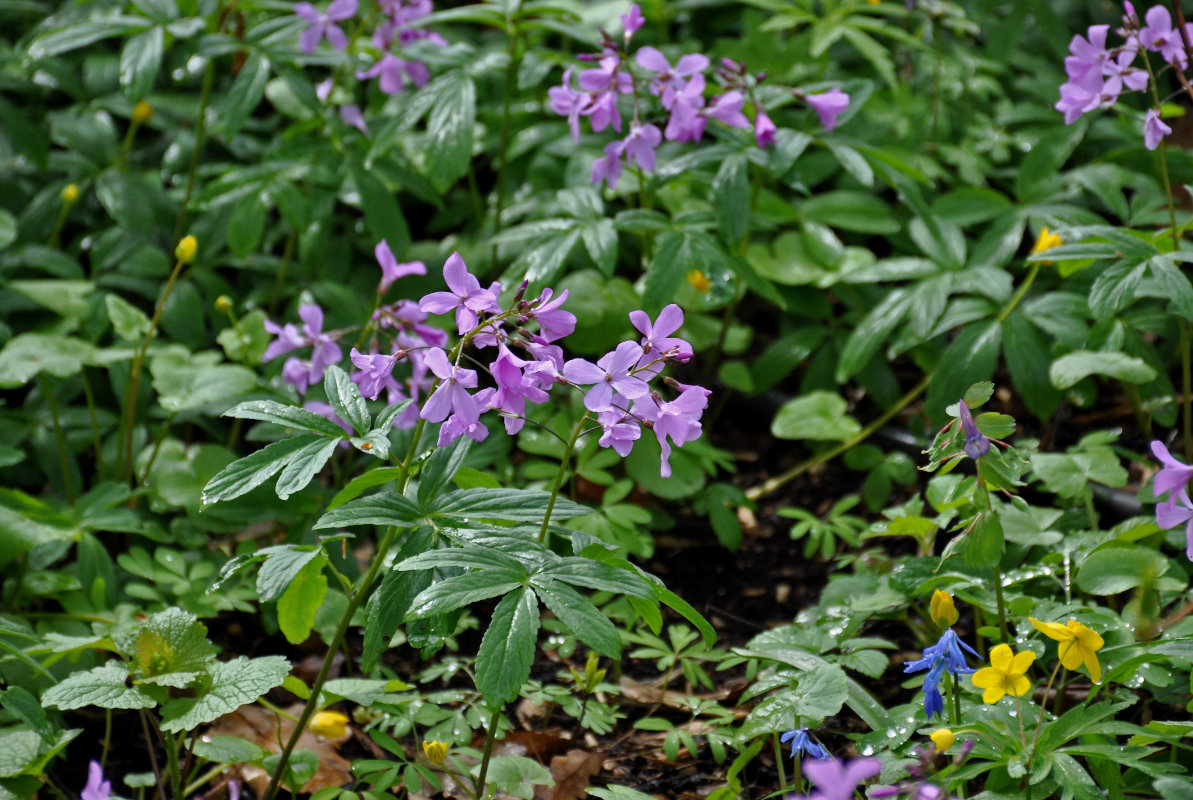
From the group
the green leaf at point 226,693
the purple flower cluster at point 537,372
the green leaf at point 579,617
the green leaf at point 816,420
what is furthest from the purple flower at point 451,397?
the green leaf at point 816,420

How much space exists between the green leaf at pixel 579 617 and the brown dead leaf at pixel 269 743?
2.45 feet

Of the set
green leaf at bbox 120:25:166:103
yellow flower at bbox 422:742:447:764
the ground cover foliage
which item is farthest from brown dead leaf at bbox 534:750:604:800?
green leaf at bbox 120:25:166:103

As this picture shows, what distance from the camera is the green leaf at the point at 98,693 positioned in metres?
1.28

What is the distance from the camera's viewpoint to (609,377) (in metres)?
1.26

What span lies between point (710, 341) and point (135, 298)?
5.92 feet

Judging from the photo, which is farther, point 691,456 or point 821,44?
point 821,44

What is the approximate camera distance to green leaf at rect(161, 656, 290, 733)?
129 cm

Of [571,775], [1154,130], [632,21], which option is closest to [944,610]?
[571,775]

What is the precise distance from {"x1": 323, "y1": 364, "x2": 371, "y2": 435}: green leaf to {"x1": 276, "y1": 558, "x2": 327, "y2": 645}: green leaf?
23cm

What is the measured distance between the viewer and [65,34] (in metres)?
2.50

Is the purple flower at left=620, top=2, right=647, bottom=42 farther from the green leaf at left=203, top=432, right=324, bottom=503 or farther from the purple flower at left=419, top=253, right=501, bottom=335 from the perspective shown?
the green leaf at left=203, top=432, right=324, bottom=503

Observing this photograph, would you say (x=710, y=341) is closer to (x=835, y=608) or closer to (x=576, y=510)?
(x=835, y=608)

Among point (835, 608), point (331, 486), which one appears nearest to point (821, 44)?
point (835, 608)

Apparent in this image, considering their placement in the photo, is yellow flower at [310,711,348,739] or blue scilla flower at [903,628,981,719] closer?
blue scilla flower at [903,628,981,719]
